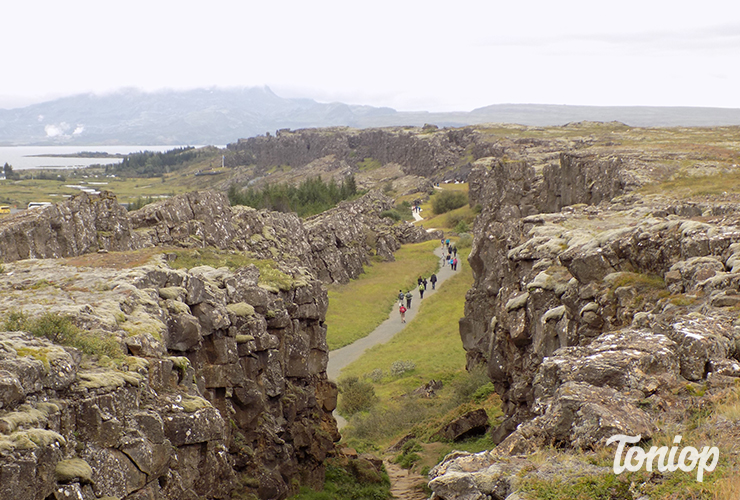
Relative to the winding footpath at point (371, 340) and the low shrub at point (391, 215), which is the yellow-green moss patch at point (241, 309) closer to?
the winding footpath at point (371, 340)

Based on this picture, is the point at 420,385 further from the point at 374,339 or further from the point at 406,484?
the point at 406,484

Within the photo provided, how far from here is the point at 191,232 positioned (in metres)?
50.3

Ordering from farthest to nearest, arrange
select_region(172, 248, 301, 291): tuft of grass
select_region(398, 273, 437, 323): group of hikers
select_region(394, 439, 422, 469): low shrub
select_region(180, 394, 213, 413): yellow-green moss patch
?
select_region(398, 273, 437, 323): group of hikers → select_region(394, 439, 422, 469): low shrub → select_region(172, 248, 301, 291): tuft of grass → select_region(180, 394, 213, 413): yellow-green moss patch

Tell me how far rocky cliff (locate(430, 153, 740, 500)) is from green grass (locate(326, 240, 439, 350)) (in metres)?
17.4

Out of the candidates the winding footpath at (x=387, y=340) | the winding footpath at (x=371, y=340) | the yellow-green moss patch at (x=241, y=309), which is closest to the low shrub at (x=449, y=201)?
the winding footpath at (x=387, y=340)

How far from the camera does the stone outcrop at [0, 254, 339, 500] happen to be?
48.0 feet

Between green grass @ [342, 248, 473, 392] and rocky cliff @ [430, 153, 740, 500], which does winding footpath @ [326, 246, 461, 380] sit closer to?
green grass @ [342, 248, 473, 392]

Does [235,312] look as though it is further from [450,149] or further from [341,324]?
[450,149]

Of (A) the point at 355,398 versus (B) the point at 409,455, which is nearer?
(B) the point at 409,455

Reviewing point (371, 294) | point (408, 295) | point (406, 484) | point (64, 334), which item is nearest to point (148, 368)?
point (64, 334)

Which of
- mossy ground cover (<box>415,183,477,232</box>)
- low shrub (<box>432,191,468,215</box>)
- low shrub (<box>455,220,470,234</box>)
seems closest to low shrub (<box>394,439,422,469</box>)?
low shrub (<box>455,220,470,234</box>)

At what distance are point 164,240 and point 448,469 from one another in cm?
3866

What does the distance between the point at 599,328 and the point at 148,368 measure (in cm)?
1542

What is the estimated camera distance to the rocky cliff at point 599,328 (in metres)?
13.6
